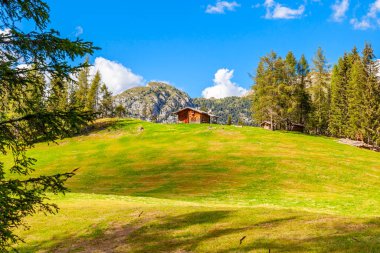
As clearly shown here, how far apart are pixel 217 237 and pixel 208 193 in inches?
694

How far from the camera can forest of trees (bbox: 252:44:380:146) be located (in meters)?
84.2

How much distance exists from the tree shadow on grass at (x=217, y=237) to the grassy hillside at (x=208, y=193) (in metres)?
0.05

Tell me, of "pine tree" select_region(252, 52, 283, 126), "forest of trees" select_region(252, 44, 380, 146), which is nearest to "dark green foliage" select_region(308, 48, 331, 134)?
"forest of trees" select_region(252, 44, 380, 146)

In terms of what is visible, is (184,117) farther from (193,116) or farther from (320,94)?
(320,94)

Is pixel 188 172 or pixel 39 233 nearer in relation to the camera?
pixel 39 233

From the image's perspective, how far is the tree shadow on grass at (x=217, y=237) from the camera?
13508mm

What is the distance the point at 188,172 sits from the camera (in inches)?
1724

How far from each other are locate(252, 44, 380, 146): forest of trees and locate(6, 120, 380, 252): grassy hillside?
788 inches

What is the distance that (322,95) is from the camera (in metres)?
107

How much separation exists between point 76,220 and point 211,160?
3049cm

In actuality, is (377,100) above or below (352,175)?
above

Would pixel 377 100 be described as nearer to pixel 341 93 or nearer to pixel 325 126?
pixel 341 93

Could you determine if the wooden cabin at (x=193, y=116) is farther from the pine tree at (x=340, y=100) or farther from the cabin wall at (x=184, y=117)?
the pine tree at (x=340, y=100)

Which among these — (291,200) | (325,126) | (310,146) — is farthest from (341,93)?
(291,200)
